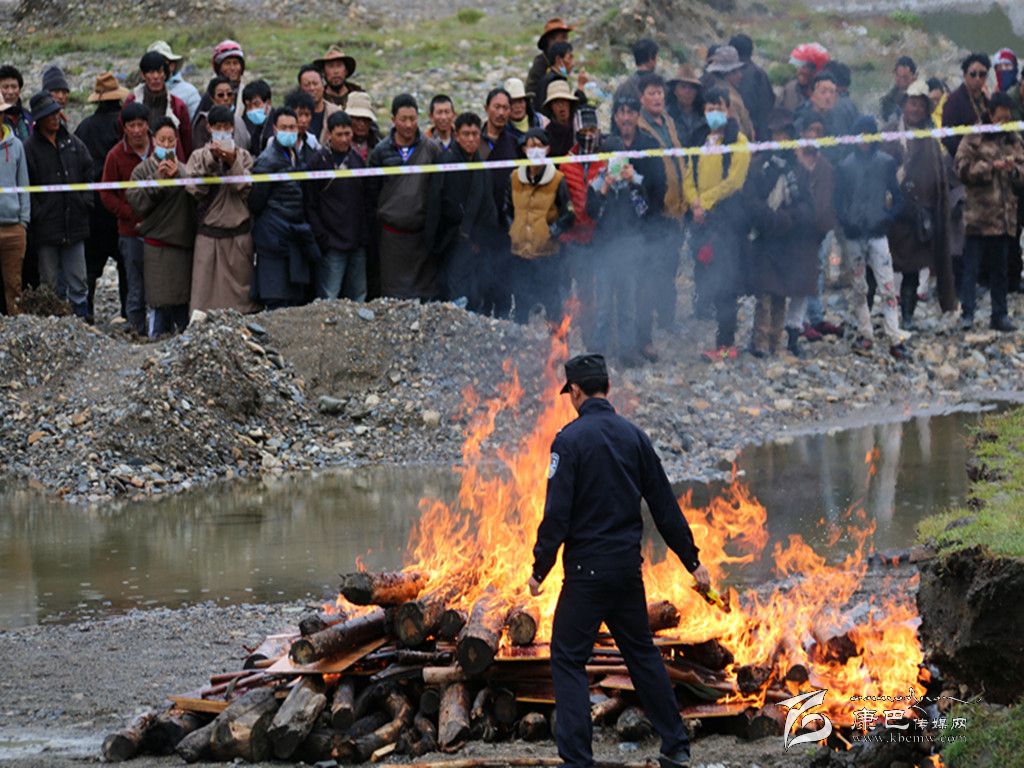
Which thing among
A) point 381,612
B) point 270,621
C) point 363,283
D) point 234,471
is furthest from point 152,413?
point 381,612

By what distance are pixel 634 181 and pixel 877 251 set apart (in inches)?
131

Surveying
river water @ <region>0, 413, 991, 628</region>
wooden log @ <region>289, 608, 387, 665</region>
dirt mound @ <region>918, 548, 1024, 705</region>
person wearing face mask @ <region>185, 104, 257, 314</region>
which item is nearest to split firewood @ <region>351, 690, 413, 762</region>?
wooden log @ <region>289, 608, 387, 665</region>

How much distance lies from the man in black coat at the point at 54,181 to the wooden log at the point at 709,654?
10569mm

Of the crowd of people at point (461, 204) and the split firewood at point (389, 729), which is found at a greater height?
the crowd of people at point (461, 204)

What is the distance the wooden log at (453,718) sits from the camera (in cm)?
734

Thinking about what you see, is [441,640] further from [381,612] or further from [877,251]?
[877,251]

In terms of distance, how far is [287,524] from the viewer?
12594mm

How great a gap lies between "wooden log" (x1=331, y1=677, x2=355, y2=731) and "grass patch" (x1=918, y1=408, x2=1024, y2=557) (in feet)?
9.12

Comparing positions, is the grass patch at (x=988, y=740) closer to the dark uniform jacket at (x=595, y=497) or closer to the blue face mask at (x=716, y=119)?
the dark uniform jacket at (x=595, y=497)

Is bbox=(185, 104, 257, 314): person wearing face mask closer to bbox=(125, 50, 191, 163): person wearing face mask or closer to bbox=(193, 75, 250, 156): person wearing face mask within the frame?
bbox=(193, 75, 250, 156): person wearing face mask

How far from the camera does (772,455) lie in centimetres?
1453

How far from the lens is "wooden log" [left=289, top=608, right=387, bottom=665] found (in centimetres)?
771

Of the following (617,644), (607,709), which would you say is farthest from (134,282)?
(617,644)

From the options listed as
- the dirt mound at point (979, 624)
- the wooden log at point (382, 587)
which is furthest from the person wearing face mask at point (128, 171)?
Answer: the dirt mound at point (979, 624)
